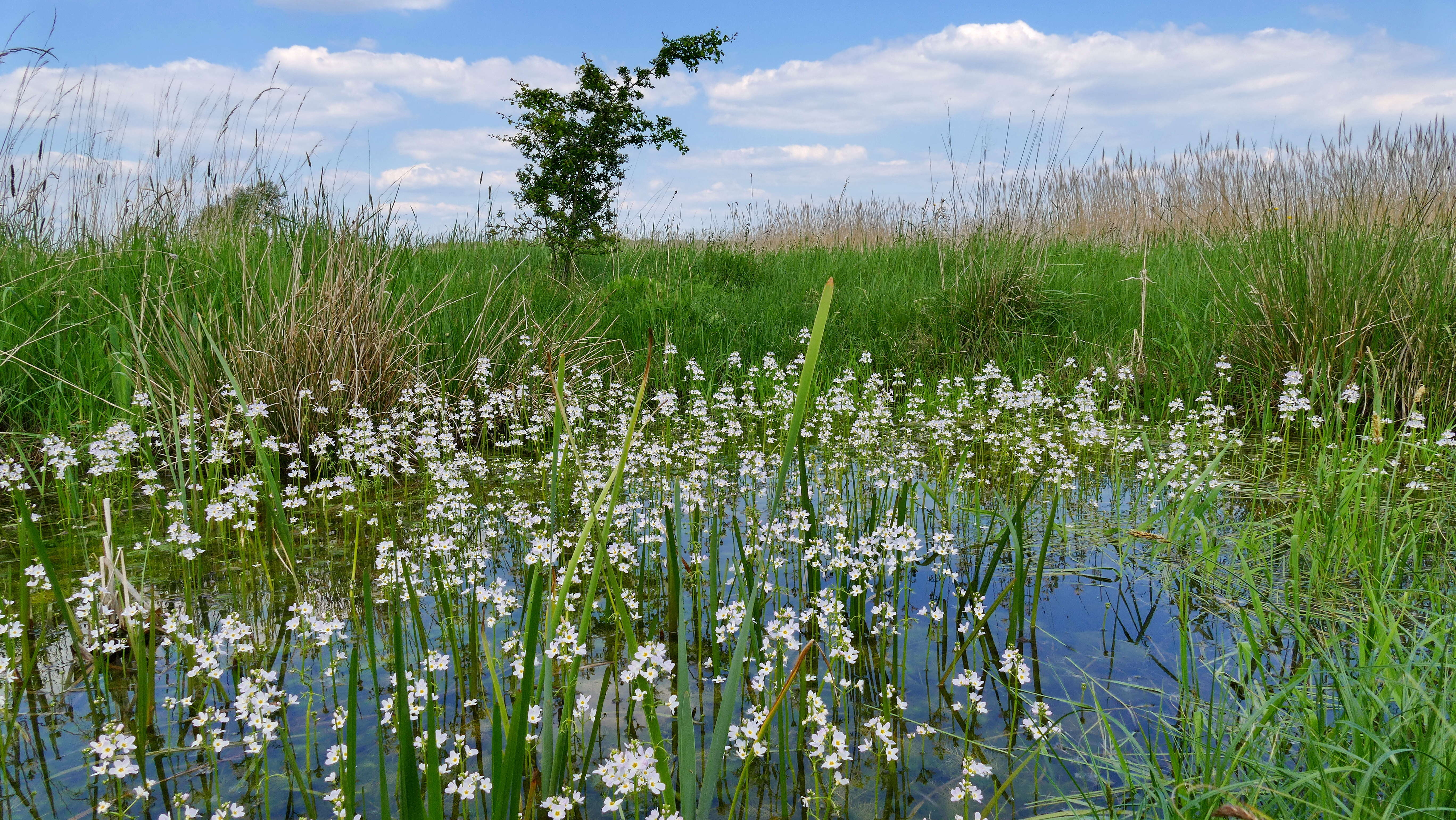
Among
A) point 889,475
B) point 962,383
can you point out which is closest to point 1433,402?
point 962,383

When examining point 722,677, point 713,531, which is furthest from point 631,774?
point 713,531

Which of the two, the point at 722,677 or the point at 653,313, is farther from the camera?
the point at 653,313

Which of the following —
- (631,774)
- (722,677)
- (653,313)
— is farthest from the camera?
(653,313)

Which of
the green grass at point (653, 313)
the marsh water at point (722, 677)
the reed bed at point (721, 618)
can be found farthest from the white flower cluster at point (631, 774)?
the green grass at point (653, 313)

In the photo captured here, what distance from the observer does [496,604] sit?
308 centimetres

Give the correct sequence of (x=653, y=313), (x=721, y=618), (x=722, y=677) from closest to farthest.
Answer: (x=721, y=618) → (x=722, y=677) → (x=653, y=313)

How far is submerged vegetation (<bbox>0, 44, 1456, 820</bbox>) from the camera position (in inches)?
95.9

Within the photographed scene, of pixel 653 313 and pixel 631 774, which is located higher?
pixel 653 313

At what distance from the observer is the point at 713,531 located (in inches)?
134

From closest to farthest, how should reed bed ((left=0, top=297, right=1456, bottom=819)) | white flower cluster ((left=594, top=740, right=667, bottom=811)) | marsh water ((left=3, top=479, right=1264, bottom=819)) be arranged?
white flower cluster ((left=594, top=740, right=667, bottom=811)), reed bed ((left=0, top=297, right=1456, bottom=819)), marsh water ((left=3, top=479, right=1264, bottom=819))

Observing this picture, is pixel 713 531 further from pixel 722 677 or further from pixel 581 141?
pixel 581 141

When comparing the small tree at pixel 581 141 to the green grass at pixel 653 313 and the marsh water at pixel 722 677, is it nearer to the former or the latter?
the green grass at pixel 653 313

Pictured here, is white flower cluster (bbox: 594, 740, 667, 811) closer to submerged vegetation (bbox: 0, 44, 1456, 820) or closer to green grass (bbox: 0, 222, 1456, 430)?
submerged vegetation (bbox: 0, 44, 1456, 820)

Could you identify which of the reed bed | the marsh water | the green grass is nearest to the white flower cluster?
the reed bed
